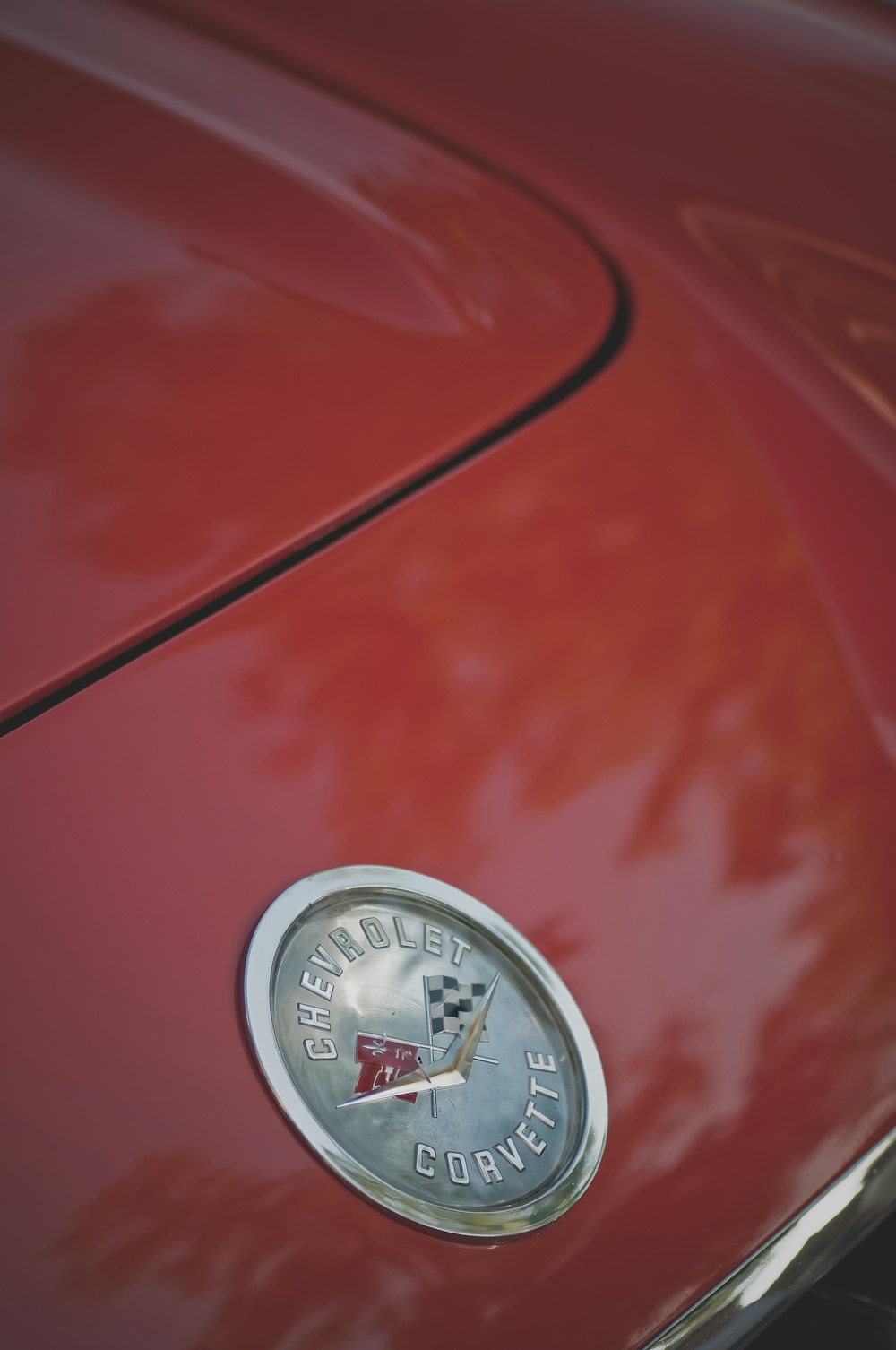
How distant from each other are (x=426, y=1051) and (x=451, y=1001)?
32 millimetres

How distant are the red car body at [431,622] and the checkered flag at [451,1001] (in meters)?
0.05

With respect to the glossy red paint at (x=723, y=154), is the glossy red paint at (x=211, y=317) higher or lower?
lower

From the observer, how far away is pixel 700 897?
75cm

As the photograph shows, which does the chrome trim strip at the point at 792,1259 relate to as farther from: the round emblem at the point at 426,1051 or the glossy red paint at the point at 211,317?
the glossy red paint at the point at 211,317

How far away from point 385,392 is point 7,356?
0.85ft

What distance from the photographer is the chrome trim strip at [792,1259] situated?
0.68 meters

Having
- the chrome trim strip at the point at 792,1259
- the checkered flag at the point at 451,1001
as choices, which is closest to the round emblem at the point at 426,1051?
the checkered flag at the point at 451,1001

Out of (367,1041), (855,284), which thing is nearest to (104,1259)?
(367,1041)

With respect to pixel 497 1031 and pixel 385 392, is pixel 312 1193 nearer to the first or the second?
pixel 497 1031

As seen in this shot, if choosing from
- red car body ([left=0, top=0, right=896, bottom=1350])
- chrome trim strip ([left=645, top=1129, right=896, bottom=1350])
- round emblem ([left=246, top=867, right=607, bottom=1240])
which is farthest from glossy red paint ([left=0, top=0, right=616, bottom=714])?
chrome trim strip ([left=645, top=1129, right=896, bottom=1350])

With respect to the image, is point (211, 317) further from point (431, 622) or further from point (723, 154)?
point (723, 154)

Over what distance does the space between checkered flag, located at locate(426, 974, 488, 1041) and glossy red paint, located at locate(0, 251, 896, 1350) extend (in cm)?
5

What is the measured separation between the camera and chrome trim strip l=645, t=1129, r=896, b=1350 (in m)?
0.68

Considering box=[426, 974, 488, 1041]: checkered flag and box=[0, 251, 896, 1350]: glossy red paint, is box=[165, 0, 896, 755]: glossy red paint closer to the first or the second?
box=[0, 251, 896, 1350]: glossy red paint
